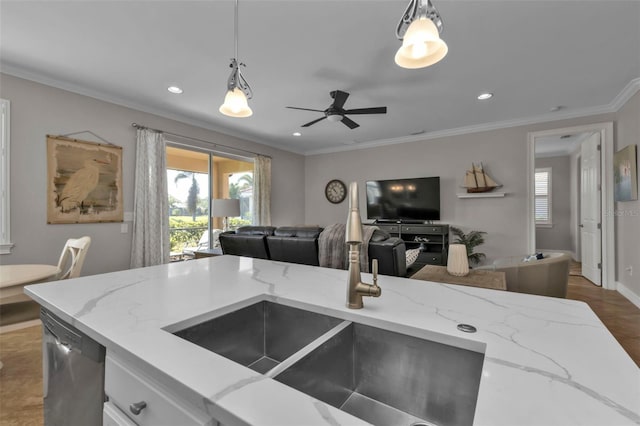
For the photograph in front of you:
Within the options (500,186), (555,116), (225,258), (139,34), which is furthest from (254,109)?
(555,116)

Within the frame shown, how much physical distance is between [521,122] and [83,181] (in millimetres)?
6099

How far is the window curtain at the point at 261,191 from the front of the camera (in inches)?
212

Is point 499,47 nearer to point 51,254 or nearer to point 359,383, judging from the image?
point 359,383

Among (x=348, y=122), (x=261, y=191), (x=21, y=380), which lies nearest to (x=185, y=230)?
(x=261, y=191)

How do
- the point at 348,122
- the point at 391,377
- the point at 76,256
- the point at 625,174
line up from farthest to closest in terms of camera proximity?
the point at 348,122 < the point at 625,174 < the point at 76,256 < the point at 391,377

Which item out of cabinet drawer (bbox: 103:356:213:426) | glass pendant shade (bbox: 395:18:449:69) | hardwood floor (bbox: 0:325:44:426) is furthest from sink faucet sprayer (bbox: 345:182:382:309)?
hardwood floor (bbox: 0:325:44:426)

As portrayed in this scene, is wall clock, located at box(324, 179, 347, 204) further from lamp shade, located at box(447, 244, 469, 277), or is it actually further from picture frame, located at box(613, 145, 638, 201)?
picture frame, located at box(613, 145, 638, 201)

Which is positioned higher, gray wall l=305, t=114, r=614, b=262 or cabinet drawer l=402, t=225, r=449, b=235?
gray wall l=305, t=114, r=614, b=262

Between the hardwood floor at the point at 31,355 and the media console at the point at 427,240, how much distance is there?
5.66 feet

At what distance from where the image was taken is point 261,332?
104cm

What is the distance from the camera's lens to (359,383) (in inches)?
33.7

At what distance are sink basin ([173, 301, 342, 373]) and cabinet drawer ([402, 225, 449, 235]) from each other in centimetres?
425

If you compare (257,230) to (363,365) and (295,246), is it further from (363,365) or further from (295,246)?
(363,365)

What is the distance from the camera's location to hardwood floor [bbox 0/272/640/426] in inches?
63.0
